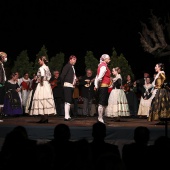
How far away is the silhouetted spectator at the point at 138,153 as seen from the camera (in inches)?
156

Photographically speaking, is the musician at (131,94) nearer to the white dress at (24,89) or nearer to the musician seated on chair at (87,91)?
the musician seated on chair at (87,91)

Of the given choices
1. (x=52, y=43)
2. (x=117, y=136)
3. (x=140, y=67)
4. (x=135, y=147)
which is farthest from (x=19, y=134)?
(x=52, y=43)

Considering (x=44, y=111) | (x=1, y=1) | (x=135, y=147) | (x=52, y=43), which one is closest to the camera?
(x=135, y=147)

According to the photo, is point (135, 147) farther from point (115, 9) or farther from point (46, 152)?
point (115, 9)

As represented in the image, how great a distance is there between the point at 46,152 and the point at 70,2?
61.9ft

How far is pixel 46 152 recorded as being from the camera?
3271 mm

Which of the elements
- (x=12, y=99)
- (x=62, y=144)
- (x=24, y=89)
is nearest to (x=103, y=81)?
(x=12, y=99)

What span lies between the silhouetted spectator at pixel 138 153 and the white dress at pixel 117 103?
6404 millimetres

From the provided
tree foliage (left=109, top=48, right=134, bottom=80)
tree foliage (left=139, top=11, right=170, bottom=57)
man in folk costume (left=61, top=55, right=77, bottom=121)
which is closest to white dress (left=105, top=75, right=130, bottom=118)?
man in folk costume (left=61, top=55, right=77, bottom=121)

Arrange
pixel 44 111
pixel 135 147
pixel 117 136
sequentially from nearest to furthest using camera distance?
pixel 135 147 < pixel 117 136 < pixel 44 111

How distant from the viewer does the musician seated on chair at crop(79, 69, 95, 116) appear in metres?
13.5

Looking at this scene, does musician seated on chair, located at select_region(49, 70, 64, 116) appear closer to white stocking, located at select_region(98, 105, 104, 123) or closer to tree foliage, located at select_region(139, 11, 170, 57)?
white stocking, located at select_region(98, 105, 104, 123)

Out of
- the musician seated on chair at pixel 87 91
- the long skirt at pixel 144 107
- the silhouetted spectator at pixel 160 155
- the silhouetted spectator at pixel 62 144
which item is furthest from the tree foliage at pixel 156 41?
the silhouetted spectator at pixel 160 155

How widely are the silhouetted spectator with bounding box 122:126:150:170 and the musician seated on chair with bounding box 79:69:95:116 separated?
9040 millimetres
